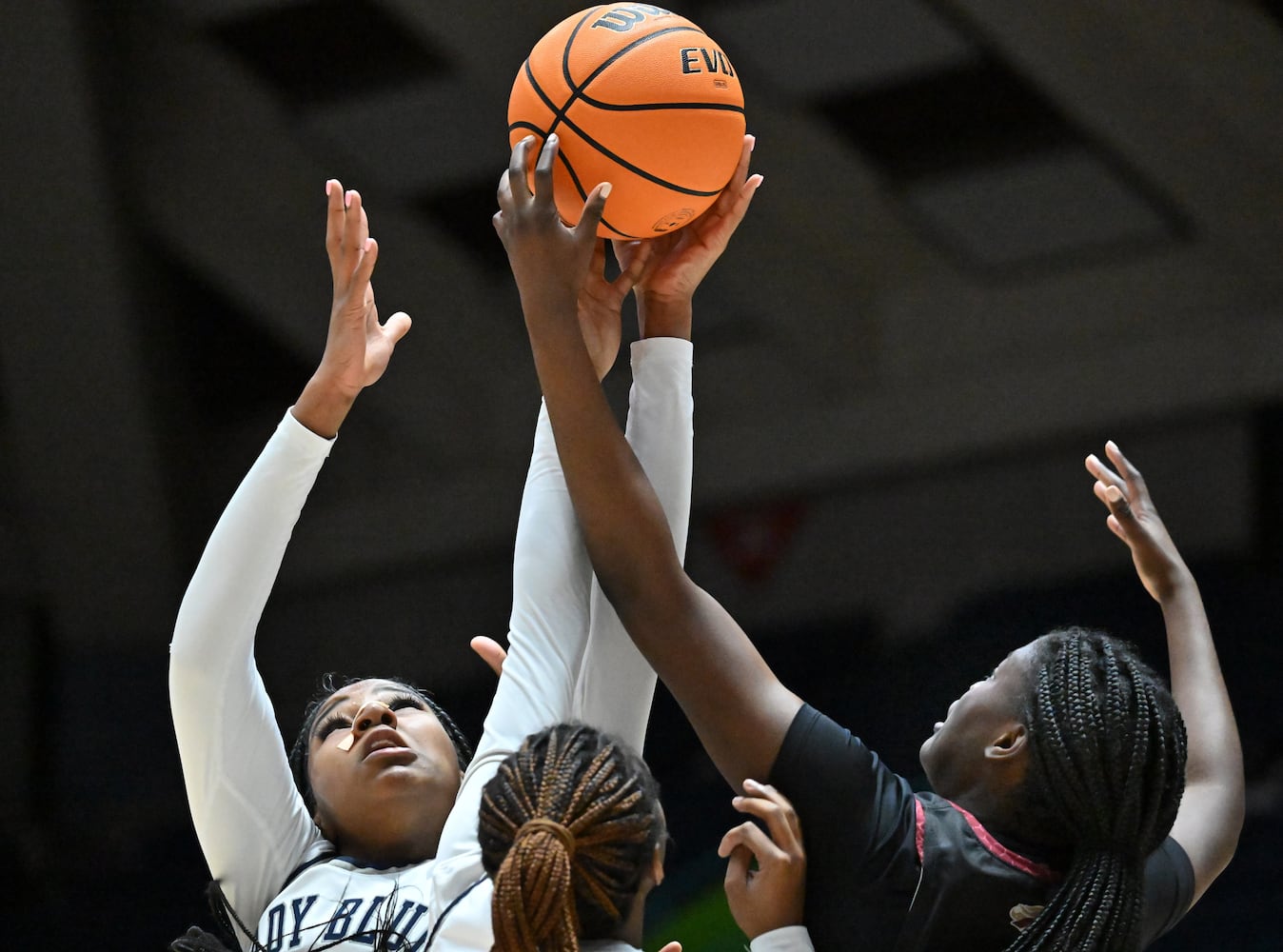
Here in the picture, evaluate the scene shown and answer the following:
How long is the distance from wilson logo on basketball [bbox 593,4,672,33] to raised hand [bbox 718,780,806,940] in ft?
3.38

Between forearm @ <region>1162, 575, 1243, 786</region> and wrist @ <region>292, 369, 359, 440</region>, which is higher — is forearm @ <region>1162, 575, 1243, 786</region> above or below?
below

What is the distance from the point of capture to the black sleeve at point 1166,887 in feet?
5.93

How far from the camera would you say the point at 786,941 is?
1.62m

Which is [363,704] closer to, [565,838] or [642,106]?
[565,838]

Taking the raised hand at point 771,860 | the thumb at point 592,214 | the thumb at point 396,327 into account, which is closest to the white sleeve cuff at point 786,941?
the raised hand at point 771,860

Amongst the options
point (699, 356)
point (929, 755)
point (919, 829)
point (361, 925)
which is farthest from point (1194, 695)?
point (699, 356)

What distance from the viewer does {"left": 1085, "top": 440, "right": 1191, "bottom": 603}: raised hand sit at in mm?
2221

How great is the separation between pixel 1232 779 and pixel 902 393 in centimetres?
285

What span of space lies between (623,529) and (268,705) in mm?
641

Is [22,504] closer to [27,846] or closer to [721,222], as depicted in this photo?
[27,846]

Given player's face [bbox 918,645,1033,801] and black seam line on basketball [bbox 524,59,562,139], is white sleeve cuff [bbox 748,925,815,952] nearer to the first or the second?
player's face [bbox 918,645,1033,801]

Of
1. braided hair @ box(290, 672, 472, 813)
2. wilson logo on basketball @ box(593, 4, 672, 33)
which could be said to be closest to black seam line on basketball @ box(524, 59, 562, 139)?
wilson logo on basketball @ box(593, 4, 672, 33)

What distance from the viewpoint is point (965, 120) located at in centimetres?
481

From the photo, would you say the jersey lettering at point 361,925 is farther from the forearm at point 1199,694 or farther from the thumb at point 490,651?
the forearm at point 1199,694
